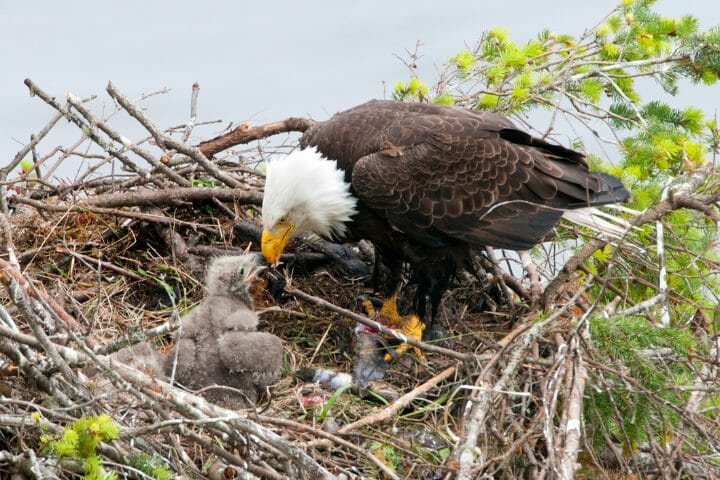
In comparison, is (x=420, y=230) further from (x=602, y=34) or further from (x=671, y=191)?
(x=602, y=34)

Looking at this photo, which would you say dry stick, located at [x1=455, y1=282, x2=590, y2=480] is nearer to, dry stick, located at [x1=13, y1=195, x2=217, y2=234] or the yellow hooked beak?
the yellow hooked beak

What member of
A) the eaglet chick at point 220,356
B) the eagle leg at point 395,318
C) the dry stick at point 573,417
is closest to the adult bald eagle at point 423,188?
the eagle leg at point 395,318

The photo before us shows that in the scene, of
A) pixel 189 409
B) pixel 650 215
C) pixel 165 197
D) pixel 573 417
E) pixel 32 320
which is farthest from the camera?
pixel 165 197

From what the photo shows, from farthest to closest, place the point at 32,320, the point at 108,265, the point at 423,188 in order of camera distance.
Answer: the point at 108,265 < the point at 423,188 < the point at 32,320

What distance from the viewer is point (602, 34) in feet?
21.0

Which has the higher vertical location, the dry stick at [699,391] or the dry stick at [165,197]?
the dry stick at [165,197]

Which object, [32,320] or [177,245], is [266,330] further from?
[32,320]

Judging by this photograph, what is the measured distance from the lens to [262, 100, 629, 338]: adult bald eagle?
17.0 ft

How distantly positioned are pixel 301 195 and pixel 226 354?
102 centimetres

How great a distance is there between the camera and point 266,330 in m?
5.37

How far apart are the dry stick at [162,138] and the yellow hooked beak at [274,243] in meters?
0.72

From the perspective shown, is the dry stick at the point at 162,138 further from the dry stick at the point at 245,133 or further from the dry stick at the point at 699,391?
the dry stick at the point at 699,391

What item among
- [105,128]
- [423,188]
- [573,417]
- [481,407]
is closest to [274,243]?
[423,188]

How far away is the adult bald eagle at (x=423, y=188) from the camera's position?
17.0 feet
